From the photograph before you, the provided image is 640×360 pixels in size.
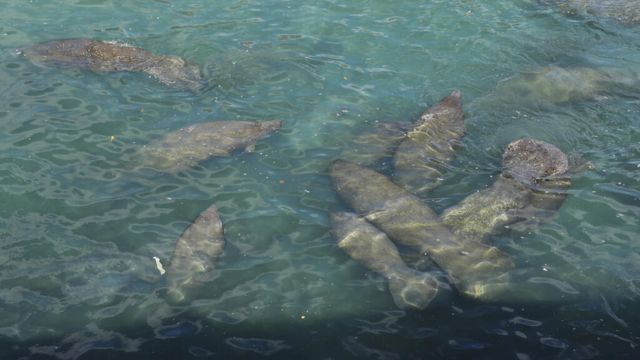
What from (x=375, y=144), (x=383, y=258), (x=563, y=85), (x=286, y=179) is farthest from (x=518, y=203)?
(x=563, y=85)

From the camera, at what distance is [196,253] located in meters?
7.18

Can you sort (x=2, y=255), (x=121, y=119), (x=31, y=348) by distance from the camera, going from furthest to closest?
(x=121, y=119) < (x=2, y=255) < (x=31, y=348)

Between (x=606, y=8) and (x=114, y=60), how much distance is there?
370 inches

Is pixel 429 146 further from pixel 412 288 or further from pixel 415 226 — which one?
pixel 412 288

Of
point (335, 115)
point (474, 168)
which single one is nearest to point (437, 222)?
point (474, 168)

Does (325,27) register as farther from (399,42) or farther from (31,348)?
(31,348)

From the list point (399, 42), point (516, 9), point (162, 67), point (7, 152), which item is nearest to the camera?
point (7, 152)

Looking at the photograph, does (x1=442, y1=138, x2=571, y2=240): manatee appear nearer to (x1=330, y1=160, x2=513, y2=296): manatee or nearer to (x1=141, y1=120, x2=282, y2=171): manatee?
(x1=330, y1=160, x2=513, y2=296): manatee

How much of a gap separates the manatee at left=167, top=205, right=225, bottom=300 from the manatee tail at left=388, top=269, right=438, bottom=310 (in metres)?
1.94

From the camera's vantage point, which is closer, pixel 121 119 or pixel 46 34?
pixel 121 119

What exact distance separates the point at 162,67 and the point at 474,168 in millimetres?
5303

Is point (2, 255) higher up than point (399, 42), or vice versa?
point (399, 42)

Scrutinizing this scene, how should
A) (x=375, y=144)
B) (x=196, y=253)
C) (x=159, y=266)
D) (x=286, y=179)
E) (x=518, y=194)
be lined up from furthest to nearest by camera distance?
(x=375, y=144) < (x=286, y=179) < (x=518, y=194) < (x=196, y=253) < (x=159, y=266)

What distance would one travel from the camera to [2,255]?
716 cm
